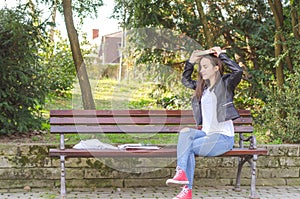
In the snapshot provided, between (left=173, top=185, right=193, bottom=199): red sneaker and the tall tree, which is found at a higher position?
the tall tree

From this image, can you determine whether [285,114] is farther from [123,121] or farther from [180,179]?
[180,179]

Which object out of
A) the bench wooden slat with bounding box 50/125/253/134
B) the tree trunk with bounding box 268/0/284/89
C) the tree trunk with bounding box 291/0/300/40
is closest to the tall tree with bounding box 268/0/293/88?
the tree trunk with bounding box 268/0/284/89

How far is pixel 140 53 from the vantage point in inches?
316

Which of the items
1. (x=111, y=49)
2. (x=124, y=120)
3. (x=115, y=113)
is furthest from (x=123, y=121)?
(x=111, y=49)

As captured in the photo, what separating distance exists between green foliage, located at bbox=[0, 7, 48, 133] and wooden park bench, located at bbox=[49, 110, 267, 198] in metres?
1.12

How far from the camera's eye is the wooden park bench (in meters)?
4.50

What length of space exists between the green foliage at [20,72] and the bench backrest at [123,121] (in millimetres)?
1109

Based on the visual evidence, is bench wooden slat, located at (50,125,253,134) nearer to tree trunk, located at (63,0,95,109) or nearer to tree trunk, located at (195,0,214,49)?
tree trunk, located at (63,0,95,109)

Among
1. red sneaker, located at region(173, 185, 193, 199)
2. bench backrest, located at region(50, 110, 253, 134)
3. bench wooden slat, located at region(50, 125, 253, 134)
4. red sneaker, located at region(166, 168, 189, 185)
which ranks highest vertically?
bench backrest, located at region(50, 110, 253, 134)

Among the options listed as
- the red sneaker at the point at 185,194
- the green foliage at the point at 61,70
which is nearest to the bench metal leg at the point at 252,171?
the red sneaker at the point at 185,194

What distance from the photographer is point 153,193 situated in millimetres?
4957

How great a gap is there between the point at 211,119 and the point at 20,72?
2502 mm

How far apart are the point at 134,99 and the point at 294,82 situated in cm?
287

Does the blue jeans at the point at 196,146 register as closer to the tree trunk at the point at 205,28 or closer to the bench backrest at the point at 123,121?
the bench backrest at the point at 123,121
